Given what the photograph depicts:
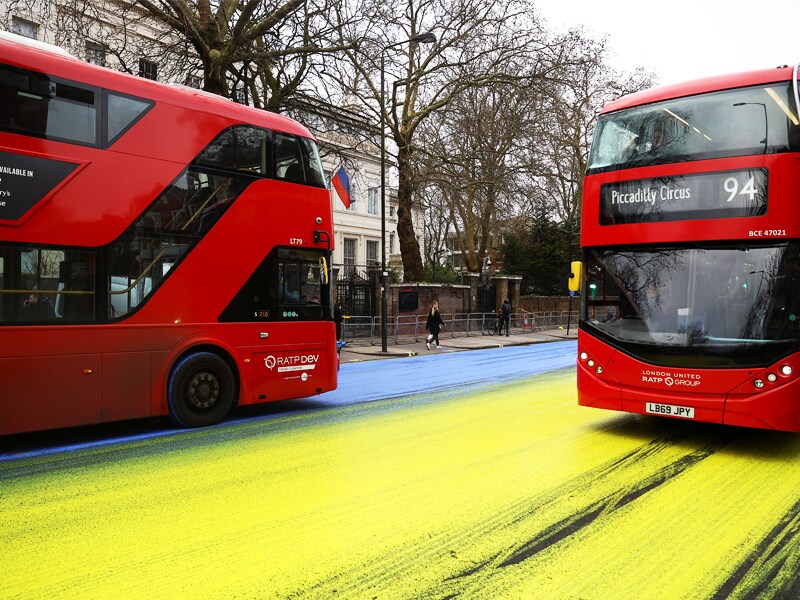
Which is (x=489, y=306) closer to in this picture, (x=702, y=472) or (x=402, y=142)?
(x=402, y=142)

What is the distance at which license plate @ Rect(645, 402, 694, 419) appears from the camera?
706cm

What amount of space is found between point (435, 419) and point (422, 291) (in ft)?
60.7

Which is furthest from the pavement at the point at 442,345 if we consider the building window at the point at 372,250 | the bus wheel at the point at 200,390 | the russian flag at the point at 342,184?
the building window at the point at 372,250

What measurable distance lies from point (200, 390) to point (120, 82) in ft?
13.2

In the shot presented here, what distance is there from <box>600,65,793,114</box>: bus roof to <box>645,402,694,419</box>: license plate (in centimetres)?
367

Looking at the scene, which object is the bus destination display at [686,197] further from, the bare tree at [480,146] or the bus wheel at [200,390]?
the bare tree at [480,146]

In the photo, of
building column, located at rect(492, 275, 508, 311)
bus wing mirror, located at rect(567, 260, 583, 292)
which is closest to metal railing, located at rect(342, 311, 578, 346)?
building column, located at rect(492, 275, 508, 311)

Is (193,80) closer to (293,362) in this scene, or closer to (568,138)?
(293,362)

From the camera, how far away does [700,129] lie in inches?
284

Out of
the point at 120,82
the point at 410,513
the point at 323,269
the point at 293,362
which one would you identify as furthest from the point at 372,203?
the point at 410,513

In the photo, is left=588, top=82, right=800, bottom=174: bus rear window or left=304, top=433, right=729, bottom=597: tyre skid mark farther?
left=588, top=82, right=800, bottom=174: bus rear window

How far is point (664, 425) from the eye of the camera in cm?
862

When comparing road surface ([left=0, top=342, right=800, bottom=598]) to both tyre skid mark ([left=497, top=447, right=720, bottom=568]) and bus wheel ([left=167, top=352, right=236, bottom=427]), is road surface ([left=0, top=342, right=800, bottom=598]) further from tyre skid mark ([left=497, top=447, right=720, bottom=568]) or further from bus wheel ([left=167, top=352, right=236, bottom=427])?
bus wheel ([left=167, top=352, right=236, bottom=427])

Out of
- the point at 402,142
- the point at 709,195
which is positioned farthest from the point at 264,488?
the point at 402,142
